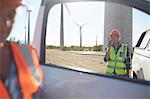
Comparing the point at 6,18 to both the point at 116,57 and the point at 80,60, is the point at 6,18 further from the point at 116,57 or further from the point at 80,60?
the point at 116,57

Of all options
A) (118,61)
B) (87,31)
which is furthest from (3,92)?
(118,61)

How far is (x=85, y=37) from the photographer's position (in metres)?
1.73

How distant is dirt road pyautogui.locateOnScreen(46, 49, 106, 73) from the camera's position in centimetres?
172

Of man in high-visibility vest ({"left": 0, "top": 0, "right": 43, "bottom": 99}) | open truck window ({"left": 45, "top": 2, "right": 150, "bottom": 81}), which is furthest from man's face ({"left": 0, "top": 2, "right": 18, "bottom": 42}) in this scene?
open truck window ({"left": 45, "top": 2, "right": 150, "bottom": 81})

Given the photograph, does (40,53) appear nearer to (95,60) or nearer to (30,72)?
(30,72)

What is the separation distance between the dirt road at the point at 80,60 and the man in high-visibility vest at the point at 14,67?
12cm

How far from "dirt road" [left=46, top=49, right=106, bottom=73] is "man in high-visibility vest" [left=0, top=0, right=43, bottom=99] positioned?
0.40ft

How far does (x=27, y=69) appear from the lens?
66.0 inches

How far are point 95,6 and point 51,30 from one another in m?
0.27

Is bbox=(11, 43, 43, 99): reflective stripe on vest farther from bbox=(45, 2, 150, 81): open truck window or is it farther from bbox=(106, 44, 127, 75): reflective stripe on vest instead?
bbox=(106, 44, 127, 75): reflective stripe on vest

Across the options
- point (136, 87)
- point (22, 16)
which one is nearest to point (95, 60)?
point (136, 87)

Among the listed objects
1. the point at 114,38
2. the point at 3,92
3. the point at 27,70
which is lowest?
the point at 3,92

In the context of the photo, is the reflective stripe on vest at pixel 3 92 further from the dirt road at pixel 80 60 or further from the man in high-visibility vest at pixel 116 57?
the man in high-visibility vest at pixel 116 57

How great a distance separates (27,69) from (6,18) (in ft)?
0.92
